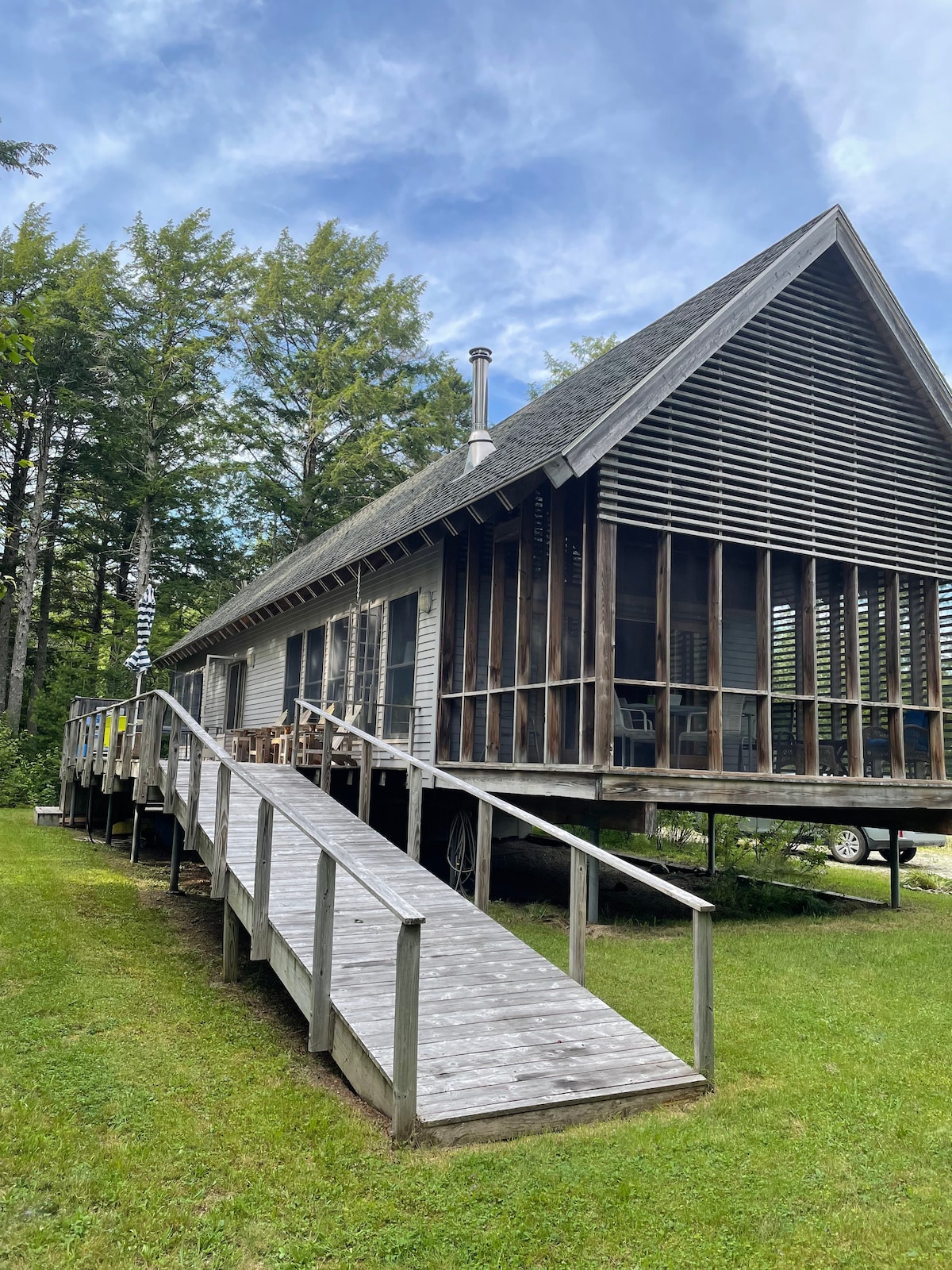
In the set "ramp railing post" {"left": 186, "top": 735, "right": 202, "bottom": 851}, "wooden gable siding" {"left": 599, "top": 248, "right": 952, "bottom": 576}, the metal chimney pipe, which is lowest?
"ramp railing post" {"left": 186, "top": 735, "right": 202, "bottom": 851}

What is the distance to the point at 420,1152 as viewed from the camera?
3969mm

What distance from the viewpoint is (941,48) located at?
44.9 feet

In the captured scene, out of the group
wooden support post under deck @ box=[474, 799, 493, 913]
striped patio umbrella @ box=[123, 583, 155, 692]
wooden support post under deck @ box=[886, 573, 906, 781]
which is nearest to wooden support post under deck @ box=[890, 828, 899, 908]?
wooden support post under deck @ box=[886, 573, 906, 781]

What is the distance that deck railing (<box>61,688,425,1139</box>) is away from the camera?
414cm

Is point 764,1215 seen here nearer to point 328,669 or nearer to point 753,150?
point 328,669

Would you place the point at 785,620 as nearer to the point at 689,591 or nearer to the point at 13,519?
the point at 689,591

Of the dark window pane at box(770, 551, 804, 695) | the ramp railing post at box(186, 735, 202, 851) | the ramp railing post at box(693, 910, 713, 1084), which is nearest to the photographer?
the ramp railing post at box(693, 910, 713, 1084)

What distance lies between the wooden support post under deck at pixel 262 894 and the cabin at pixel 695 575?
348 centimetres

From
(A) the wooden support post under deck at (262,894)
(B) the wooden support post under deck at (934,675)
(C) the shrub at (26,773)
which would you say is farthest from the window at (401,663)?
(C) the shrub at (26,773)

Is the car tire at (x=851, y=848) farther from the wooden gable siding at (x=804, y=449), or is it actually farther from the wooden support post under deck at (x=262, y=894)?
the wooden support post under deck at (x=262, y=894)

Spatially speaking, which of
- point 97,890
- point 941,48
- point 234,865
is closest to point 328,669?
point 97,890

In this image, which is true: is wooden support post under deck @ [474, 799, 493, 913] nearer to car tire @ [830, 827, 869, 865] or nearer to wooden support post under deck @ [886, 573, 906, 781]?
wooden support post under deck @ [886, 573, 906, 781]

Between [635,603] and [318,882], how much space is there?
7.76 metres

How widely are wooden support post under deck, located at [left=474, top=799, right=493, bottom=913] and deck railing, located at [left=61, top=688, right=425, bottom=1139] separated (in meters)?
0.98
